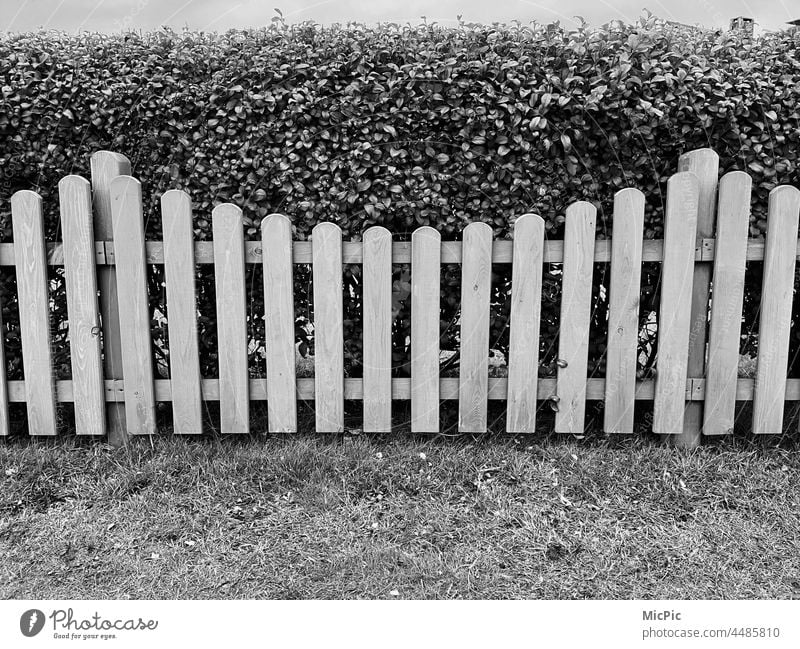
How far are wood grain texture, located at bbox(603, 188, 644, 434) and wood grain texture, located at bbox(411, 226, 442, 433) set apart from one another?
821 mm

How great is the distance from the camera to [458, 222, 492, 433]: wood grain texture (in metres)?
3.30

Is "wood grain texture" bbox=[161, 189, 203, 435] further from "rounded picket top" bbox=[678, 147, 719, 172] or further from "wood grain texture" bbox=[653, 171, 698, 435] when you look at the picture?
"rounded picket top" bbox=[678, 147, 719, 172]

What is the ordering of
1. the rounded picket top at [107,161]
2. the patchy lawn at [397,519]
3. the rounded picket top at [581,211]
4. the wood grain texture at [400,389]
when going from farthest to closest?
the wood grain texture at [400,389]
the rounded picket top at [107,161]
the rounded picket top at [581,211]
the patchy lawn at [397,519]

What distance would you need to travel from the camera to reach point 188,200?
3.26 metres

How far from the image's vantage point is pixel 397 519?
2957 mm

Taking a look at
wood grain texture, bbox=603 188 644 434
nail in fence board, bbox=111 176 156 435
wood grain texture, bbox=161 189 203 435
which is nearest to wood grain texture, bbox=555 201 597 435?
wood grain texture, bbox=603 188 644 434

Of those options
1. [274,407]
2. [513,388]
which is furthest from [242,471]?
[513,388]

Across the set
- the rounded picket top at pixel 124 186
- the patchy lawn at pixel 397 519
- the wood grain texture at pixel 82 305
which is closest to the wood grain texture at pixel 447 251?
the wood grain texture at pixel 82 305

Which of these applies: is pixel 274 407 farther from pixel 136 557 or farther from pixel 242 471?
pixel 136 557

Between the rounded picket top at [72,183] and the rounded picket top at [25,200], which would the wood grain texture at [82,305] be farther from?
the rounded picket top at [25,200]

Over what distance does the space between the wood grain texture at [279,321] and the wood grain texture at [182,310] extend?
1.13 ft

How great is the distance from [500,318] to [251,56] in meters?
1.80

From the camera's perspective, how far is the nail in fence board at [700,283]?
3.36 metres

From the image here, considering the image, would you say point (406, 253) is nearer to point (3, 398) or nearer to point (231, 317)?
point (231, 317)
